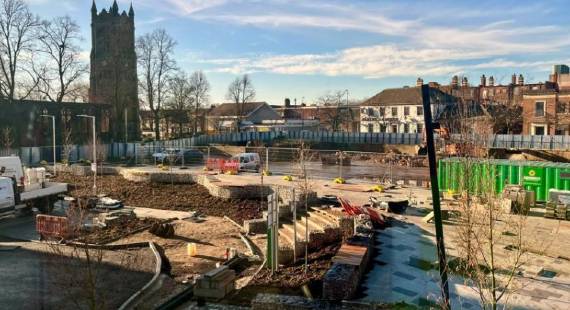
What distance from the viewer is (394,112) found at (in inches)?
3086

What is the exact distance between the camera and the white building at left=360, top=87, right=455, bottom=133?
2992 inches

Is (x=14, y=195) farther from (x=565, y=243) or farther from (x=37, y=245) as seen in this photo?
(x=565, y=243)

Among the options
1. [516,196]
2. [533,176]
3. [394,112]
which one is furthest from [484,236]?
[394,112]

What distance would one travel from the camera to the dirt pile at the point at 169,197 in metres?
25.0

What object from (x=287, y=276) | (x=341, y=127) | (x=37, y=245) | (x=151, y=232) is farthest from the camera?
(x=341, y=127)

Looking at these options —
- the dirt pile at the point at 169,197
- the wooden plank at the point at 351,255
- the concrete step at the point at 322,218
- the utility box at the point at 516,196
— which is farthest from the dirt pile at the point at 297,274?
the utility box at the point at 516,196

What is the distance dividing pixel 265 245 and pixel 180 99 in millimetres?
53725

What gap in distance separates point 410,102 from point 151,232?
61512mm

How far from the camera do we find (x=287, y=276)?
44.8 ft

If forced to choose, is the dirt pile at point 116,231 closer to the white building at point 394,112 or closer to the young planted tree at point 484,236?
the young planted tree at point 484,236

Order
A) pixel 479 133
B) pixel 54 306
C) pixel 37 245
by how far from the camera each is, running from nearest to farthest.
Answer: pixel 54 306 < pixel 479 133 < pixel 37 245

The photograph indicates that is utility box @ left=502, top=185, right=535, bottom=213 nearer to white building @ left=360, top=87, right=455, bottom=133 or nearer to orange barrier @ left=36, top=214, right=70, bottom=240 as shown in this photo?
orange barrier @ left=36, top=214, right=70, bottom=240

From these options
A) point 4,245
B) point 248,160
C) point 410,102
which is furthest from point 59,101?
point 410,102

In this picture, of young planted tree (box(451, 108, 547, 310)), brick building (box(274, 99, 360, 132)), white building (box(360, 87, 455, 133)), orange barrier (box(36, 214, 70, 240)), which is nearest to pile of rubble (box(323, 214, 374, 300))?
young planted tree (box(451, 108, 547, 310))
